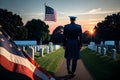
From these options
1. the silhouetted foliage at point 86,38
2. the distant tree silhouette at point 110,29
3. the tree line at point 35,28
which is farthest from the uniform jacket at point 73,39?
the silhouetted foliage at point 86,38

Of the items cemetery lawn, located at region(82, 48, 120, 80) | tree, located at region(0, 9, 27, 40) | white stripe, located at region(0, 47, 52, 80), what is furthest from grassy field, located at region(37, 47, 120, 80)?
tree, located at region(0, 9, 27, 40)

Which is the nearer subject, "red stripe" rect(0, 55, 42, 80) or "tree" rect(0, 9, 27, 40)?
"red stripe" rect(0, 55, 42, 80)

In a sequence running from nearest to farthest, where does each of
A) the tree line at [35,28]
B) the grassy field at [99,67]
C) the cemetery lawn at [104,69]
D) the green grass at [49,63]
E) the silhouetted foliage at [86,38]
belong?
the cemetery lawn at [104,69] < the grassy field at [99,67] < the green grass at [49,63] < the tree line at [35,28] < the silhouetted foliage at [86,38]

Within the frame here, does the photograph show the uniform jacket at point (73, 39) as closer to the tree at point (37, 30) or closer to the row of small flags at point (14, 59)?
the row of small flags at point (14, 59)

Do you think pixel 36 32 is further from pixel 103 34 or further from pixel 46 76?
pixel 46 76

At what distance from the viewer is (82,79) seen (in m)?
10.5

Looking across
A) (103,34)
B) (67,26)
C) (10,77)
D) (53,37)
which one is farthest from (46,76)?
(53,37)

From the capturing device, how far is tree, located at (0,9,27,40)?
225ft

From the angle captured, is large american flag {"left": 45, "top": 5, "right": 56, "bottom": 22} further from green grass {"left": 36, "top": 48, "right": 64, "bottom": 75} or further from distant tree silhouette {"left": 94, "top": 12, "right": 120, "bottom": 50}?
distant tree silhouette {"left": 94, "top": 12, "right": 120, "bottom": 50}

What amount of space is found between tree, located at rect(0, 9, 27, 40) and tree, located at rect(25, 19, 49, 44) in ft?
67.8

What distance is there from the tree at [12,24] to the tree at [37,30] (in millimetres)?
20678

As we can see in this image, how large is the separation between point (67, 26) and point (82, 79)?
1.96m

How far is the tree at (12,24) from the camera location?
68.5 metres

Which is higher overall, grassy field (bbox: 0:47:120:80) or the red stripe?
the red stripe
